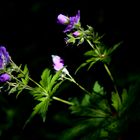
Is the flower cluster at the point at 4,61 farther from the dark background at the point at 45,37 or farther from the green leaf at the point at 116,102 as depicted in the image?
the dark background at the point at 45,37

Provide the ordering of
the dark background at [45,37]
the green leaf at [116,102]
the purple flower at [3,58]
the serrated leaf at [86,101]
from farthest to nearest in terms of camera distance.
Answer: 1. the dark background at [45,37]
2. the serrated leaf at [86,101]
3. the green leaf at [116,102]
4. the purple flower at [3,58]

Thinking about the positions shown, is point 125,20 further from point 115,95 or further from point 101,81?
point 115,95

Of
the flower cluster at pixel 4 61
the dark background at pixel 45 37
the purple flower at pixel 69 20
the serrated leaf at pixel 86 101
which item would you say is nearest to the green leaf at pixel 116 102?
the serrated leaf at pixel 86 101

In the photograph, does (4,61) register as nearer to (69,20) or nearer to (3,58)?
(3,58)

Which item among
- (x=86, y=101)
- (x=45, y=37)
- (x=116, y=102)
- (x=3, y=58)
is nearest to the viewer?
(x=3, y=58)

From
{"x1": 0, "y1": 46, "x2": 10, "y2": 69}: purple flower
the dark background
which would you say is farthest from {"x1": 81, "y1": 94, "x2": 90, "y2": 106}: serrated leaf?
the dark background

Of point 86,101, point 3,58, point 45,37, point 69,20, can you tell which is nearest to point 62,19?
point 69,20

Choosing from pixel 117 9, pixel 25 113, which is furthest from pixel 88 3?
pixel 25 113

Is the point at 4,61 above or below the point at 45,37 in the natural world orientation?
below
